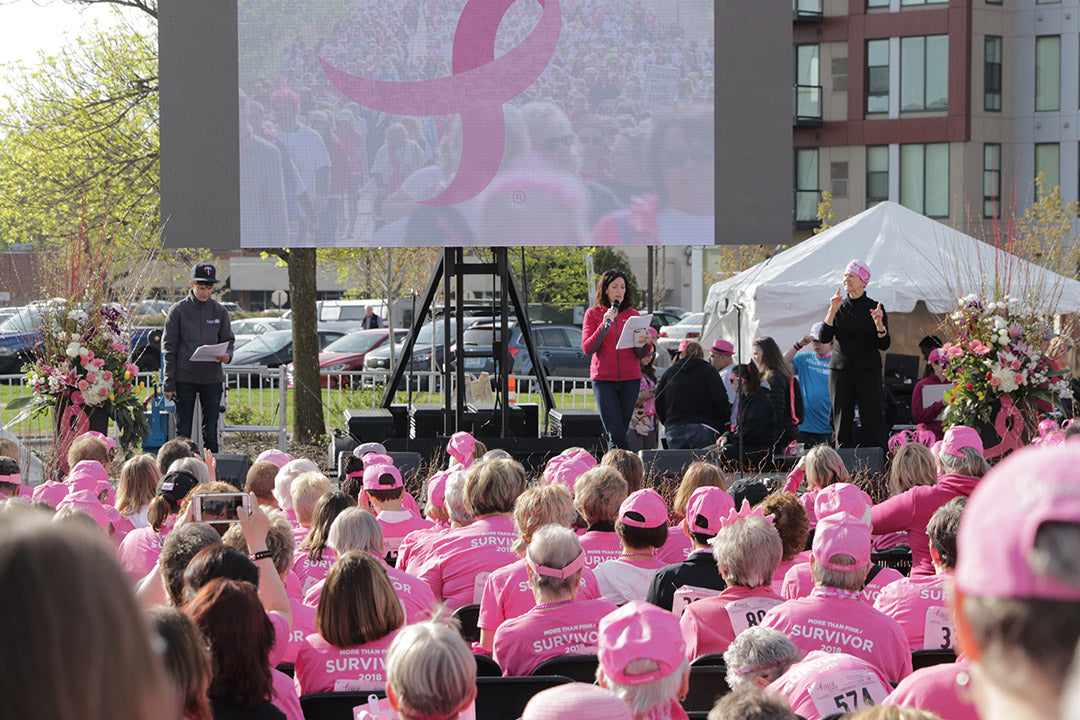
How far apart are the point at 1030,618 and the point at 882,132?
36.2m

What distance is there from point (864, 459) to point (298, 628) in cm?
535

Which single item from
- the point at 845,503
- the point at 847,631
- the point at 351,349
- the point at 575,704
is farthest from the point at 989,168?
the point at 575,704

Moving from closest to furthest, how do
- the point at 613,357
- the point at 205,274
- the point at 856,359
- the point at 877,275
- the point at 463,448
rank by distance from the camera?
1. the point at 463,448
2. the point at 856,359
3. the point at 613,357
4. the point at 205,274
5. the point at 877,275

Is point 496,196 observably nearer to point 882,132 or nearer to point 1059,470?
point 1059,470

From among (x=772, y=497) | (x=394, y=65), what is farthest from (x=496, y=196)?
(x=772, y=497)

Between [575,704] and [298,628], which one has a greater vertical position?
[575,704]

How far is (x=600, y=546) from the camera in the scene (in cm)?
507

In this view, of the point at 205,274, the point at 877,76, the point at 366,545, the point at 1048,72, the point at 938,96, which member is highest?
the point at 877,76

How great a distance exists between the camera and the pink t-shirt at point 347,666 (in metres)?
3.34

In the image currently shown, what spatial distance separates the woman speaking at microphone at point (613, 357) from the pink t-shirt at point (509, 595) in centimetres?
542

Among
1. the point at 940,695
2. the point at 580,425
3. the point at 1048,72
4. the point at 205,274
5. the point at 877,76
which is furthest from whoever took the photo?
the point at 877,76

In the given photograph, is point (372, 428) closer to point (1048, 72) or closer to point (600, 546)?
point (600, 546)

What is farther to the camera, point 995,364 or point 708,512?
point 995,364

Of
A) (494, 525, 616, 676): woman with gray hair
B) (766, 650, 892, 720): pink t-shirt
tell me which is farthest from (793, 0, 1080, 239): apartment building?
(766, 650, 892, 720): pink t-shirt
